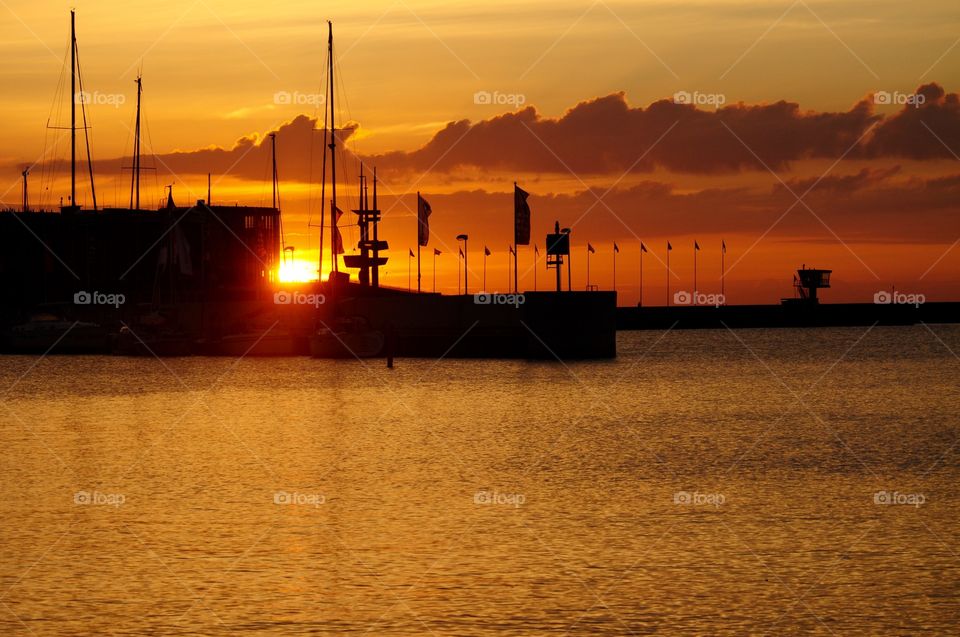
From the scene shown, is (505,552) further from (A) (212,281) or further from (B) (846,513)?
(A) (212,281)

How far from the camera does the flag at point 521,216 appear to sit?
108312mm

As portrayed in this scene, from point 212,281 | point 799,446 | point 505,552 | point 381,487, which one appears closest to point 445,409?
point 799,446

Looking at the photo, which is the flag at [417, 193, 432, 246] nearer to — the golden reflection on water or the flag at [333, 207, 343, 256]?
the flag at [333, 207, 343, 256]

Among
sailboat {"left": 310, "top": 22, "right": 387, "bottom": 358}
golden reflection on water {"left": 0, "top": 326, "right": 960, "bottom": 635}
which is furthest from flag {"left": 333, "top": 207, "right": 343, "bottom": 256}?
golden reflection on water {"left": 0, "top": 326, "right": 960, "bottom": 635}

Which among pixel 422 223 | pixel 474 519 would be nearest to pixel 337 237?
pixel 422 223

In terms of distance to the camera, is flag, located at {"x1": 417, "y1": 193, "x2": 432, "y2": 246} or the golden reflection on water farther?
flag, located at {"x1": 417, "y1": 193, "x2": 432, "y2": 246}

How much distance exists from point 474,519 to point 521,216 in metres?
77.4

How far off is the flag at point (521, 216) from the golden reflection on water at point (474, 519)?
3481cm

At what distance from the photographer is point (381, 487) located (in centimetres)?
3950

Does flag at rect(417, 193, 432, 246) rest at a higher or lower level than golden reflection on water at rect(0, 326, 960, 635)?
higher

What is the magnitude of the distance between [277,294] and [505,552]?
9767 centimetres

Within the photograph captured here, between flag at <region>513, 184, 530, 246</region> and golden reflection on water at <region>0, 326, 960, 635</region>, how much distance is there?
34813 millimetres

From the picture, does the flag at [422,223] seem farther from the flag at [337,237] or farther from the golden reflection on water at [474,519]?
the golden reflection on water at [474,519]

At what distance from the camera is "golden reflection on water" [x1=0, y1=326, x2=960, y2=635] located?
75.7 ft
